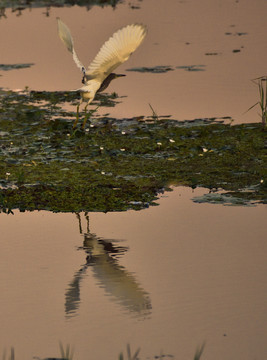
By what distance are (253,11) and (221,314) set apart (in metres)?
16.2

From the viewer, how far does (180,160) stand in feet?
33.3

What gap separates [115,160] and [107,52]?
1.02 meters

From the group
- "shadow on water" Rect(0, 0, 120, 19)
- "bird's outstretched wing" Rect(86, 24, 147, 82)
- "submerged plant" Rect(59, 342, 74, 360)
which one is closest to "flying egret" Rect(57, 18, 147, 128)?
"bird's outstretched wing" Rect(86, 24, 147, 82)

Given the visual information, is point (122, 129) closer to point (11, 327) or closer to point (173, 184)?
point (173, 184)

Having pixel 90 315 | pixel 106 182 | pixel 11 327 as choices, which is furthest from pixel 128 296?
pixel 106 182

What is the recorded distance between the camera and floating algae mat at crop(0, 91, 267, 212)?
8.79 m

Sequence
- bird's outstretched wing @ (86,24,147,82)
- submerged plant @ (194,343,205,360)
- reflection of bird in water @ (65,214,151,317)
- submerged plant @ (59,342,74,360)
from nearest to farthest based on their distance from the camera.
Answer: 1. submerged plant @ (194,343,205,360)
2. submerged plant @ (59,342,74,360)
3. reflection of bird in water @ (65,214,151,317)
4. bird's outstretched wing @ (86,24,147,82)

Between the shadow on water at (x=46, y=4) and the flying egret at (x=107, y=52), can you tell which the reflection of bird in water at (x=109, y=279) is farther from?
the shadow on water at (x=46, y=4)

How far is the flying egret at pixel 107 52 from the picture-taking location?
375 inches

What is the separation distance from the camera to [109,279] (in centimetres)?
678

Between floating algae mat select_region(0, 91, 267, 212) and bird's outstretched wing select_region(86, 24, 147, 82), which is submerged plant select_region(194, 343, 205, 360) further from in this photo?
bird's outstretched wing select_region(86, 24, 147, 82)

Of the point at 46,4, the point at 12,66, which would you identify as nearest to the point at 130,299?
the point at 12,66

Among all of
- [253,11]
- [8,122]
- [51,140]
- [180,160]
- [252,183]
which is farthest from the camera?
[253,11]

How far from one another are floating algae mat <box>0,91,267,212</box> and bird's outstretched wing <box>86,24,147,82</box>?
787 millimetres
